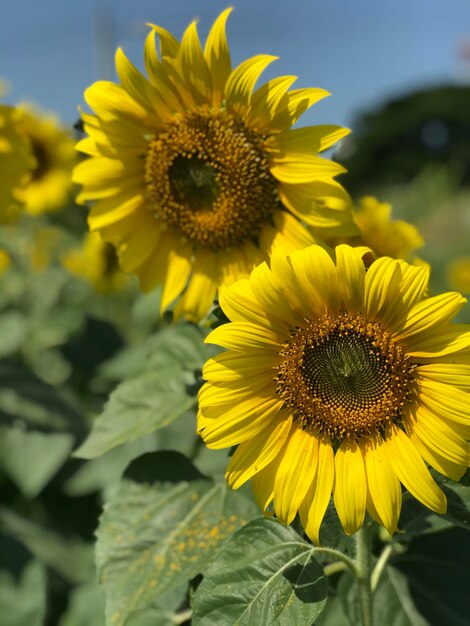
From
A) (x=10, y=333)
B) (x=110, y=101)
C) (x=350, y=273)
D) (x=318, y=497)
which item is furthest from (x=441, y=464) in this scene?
(x=10, y=333)

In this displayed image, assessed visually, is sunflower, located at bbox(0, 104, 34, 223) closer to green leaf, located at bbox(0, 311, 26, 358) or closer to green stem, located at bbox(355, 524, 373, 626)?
green leaf, located at bbox(0, 311, 26, 358)

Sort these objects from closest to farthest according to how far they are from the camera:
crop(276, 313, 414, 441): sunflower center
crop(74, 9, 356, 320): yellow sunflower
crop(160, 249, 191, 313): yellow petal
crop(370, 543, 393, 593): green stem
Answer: crop(276, 313, 414, 441): sunflower center < crop(370, 543, 393, 593): green stem < crop(74, 9, 356, 320): yellow sunflower < crop(160, 249, 191, 313): yellow petal

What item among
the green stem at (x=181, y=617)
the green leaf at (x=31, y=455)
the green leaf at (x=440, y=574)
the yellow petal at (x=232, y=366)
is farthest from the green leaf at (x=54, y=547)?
the yellow petal at (x=232, y=366)

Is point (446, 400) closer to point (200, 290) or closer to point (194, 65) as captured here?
point (200, 290)

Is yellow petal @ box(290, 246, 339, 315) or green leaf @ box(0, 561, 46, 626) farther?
green leaf @ box(0, 561, 46, 626)

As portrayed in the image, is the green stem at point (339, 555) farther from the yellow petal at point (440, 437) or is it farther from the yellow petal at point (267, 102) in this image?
the yellow petal at point (267, 102)

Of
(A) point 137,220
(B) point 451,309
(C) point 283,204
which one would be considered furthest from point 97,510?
(B) point 451,309

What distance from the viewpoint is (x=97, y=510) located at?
273 cm

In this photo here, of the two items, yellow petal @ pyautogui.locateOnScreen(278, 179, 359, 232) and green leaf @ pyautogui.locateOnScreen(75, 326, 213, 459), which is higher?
A: yellow petal @ pyautogui.locateOnScreen(278, 179, 359, 232)

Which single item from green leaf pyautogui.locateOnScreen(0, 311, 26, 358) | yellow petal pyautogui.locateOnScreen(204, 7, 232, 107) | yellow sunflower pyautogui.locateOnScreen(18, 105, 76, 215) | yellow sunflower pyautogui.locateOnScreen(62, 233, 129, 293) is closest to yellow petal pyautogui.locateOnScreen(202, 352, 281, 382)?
yellow petal pyautogui.locateOnScreen(204, 7, 232, 107)

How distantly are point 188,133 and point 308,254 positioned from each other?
1.96 ft

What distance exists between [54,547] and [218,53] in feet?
5.50

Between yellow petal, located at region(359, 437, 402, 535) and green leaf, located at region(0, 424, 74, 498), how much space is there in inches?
55.7

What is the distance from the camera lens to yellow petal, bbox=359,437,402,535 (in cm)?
111
